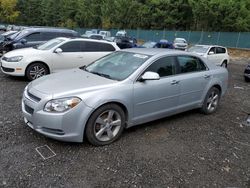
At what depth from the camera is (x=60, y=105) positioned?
12.9 ft

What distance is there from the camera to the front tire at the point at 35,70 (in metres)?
8.48

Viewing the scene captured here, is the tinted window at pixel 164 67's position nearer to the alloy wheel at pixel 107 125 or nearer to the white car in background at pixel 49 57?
the alloy wheel at pixel 107 125

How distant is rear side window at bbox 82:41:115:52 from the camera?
9509 millimetres

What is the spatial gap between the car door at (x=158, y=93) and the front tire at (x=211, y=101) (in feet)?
3.69

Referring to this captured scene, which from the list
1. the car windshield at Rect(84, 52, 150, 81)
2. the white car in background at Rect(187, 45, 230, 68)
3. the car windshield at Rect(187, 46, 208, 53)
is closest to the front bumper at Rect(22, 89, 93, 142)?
the car windshield at Rect(84, 52, 150, 81)

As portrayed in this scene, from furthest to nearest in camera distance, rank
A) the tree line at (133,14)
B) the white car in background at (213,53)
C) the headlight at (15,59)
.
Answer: the tree line at (133,14), the white car in background at (213,53), the headlight at (15,59)

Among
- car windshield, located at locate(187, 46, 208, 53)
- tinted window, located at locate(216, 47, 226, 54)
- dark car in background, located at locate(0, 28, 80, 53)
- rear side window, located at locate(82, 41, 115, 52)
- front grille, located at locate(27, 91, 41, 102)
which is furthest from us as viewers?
tinted window, located at locate(216, 47, 226, 54)

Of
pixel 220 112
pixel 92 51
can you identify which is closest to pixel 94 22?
pixel 92 51

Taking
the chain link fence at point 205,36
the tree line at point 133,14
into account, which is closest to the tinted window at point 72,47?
the chain link fence at point 205,36

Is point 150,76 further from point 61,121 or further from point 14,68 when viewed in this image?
point 14,68

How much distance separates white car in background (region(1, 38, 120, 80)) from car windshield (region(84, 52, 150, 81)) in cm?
362

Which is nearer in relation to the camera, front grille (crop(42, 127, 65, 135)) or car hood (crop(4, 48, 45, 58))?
front grille (crop(42, 127, 65, 135))

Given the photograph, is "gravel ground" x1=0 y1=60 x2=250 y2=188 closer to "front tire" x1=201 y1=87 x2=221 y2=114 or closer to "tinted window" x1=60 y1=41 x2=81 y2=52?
"front tire" x1=201 y1=87 x2=221 y2=114

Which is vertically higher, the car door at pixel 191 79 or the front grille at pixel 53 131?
the car door at pixel 191 79
